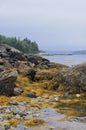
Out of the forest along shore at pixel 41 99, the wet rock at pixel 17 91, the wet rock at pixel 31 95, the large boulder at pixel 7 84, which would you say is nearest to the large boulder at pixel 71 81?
the forest along shore at pixel 41 99

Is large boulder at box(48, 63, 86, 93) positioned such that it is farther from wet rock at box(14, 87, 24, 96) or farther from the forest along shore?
wet rock at box(14, 87, 24, 96)

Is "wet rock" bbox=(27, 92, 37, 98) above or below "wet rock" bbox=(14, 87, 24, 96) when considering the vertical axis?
below

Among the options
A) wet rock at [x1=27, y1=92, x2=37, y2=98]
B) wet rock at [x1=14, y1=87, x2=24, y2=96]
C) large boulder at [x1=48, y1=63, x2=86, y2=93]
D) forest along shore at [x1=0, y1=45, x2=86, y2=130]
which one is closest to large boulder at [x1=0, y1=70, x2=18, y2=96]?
forest along shore at [x1=0, y1=45, x2=86, y2=130]

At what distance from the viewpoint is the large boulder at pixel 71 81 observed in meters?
23.7

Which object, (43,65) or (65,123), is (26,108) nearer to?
(65,123)

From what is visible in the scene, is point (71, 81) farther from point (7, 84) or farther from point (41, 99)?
point (7, 84)

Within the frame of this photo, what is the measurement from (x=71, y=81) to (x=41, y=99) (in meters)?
3.49

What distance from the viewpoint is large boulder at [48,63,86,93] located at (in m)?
23.7

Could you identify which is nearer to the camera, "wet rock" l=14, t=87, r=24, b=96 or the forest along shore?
the forest along shore

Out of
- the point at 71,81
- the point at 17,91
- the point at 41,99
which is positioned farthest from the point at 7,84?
the point at 71,81

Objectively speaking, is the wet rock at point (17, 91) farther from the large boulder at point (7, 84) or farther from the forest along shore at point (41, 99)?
the large boulder at point (7, 84)

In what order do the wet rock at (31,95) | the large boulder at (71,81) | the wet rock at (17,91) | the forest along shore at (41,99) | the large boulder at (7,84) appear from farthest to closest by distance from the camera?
1. the large boulder at (71,81)
2. the wet rock at (17,91)
3. the wet rock at (31,95)
4. the large boulder at (7,84)
5. the forest along shore at (41,99)

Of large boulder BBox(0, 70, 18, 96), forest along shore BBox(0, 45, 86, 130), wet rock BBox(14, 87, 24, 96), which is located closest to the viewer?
forest along shore BBox(0, 45, 86, 130)

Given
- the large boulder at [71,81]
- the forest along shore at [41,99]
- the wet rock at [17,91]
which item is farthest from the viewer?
the large boulder at [71,81]
